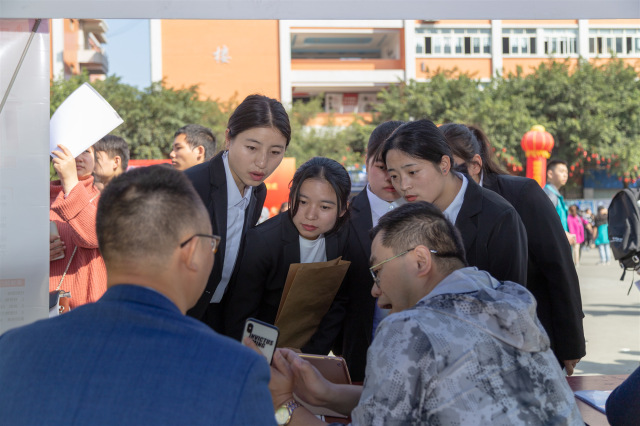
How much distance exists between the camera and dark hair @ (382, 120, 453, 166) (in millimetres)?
2139

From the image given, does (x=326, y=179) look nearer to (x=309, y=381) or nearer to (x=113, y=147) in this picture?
(x=309, y=381)

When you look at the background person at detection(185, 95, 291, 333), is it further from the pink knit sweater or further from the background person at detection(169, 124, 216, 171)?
the background person at detection(169, 124, 216, 171)

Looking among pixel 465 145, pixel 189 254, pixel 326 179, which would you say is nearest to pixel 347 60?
pixel 465 145

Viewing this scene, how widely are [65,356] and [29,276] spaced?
1.21 metres

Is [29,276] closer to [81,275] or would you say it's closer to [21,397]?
[81,275]

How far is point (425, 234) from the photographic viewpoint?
159 centimetres

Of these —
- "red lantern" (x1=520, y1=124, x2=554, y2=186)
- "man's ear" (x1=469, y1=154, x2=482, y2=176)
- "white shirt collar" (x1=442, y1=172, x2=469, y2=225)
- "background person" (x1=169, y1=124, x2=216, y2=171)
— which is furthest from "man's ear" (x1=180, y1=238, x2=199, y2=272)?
"red lantern" (x1=520, y1=124, x2=554, y2=186)

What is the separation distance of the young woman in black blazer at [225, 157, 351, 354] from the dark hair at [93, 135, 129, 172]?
1269mm

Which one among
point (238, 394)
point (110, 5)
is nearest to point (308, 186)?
point (110, 5)

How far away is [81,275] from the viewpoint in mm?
2920

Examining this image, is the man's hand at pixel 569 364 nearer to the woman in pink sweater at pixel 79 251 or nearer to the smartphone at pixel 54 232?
the woman in pink sweater at pixel 79 251

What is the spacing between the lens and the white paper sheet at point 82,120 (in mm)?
2393

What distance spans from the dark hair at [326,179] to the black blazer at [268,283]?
0.31ft

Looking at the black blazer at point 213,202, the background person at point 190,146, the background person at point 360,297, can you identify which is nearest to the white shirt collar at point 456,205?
the background person at point 360,297
